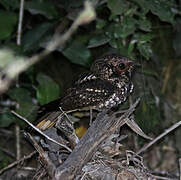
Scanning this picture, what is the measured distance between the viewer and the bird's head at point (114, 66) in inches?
106

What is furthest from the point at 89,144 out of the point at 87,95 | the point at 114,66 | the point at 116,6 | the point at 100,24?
the point at 100,24

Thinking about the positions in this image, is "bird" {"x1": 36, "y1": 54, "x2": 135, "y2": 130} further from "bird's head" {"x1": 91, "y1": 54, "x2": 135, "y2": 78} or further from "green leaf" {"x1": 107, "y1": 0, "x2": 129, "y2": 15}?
"green leaf" {"x1": 107, "y1": 0, "x2": 129, "y2": 15}

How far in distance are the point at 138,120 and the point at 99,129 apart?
0.42 m

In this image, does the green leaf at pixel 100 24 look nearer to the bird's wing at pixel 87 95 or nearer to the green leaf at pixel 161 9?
the green leaf at pixel 161 9

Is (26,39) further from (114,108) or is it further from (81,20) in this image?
(81,20)

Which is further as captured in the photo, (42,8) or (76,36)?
(76,36)

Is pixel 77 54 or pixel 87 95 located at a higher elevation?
pixel 87 95

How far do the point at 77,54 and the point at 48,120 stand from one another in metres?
0.91

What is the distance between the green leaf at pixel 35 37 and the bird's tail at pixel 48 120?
3.27ft

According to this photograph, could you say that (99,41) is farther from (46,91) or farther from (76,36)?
(76,36)

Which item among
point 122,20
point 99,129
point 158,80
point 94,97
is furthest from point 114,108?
point 158,80

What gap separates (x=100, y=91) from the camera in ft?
8.56

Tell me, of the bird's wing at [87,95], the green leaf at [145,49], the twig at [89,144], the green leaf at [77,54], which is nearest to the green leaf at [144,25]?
the green leaf at [145,49]

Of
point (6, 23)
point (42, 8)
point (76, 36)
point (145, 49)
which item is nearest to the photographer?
point (145, 49)
